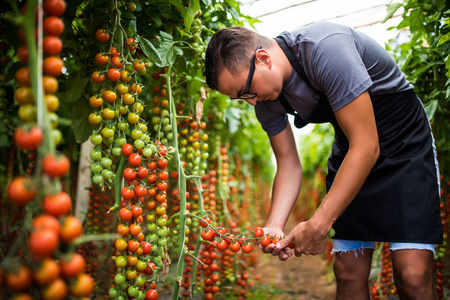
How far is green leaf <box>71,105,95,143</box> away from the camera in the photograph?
1.22 metres

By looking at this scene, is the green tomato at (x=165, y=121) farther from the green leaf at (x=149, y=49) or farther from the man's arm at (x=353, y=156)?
the man's arm at (x=353, y=156)

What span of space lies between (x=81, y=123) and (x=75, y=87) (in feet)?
0.44

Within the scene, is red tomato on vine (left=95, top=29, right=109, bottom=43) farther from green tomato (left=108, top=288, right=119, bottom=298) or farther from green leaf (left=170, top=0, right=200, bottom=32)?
green tomato (left=108, top=288, right=119, bottom=298)

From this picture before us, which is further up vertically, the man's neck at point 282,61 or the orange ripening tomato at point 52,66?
the man's neck at point 282,61

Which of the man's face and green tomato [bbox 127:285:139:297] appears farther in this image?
the man's face

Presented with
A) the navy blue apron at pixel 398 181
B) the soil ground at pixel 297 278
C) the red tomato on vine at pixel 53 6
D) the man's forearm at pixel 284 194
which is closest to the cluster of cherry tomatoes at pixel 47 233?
the red tomato on vine at pixel 53 6

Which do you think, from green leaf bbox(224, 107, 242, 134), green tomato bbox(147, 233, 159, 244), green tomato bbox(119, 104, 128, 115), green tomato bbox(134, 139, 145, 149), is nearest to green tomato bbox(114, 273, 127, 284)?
green tomato bbox(147, 233, 159, 244)

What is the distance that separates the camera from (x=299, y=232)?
4.22 ft

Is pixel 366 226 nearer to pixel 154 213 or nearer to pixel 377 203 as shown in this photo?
pixel 377 203

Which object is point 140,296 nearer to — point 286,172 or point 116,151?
point 116,151

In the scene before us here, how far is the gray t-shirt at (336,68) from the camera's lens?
1.13 meters

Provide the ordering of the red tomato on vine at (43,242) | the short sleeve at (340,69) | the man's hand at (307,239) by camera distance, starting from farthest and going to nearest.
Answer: the man's hand at (307,239), the short sleeve at (340,69), the red tomato on vine at (43,242)

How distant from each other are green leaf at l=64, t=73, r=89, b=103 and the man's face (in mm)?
501

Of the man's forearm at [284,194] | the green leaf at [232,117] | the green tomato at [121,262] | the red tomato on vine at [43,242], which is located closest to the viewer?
the red tomato on vine at [43,242]
